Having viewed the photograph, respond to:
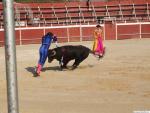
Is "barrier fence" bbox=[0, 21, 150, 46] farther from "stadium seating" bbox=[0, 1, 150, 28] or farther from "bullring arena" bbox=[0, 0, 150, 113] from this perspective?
"bullring arena" bbox=[0, 0, 150, 113]

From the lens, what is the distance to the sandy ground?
712 cm

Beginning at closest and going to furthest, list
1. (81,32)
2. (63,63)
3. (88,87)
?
(88,87) → (63,63) → (81,32)

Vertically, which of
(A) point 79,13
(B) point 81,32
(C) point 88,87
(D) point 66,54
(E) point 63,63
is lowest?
(C) point 88,87

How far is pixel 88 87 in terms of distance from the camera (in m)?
9.61

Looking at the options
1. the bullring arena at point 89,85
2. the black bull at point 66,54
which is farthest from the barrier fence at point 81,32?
the black bull at point 66,54

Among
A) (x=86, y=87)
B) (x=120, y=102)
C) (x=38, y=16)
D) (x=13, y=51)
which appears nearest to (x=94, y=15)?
(x=38, y=16)

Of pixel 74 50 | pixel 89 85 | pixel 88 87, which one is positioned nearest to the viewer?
pixel 88 87

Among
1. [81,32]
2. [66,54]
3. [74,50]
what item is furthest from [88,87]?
[81,32]

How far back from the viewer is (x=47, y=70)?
1266cm

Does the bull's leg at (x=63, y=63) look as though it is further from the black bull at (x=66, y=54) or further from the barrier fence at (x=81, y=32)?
the barrier fence at (x=81, y=32)

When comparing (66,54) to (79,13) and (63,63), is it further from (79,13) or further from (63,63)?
(79,13)

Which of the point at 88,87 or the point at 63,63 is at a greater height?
the point at 63,63

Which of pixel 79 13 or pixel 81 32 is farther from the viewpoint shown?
pixel 79 13

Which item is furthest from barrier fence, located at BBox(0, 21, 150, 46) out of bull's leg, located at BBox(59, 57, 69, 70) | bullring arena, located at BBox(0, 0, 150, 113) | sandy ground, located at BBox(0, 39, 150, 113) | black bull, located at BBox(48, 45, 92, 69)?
black bull, located at BBox(48, 45, 92, 69)
